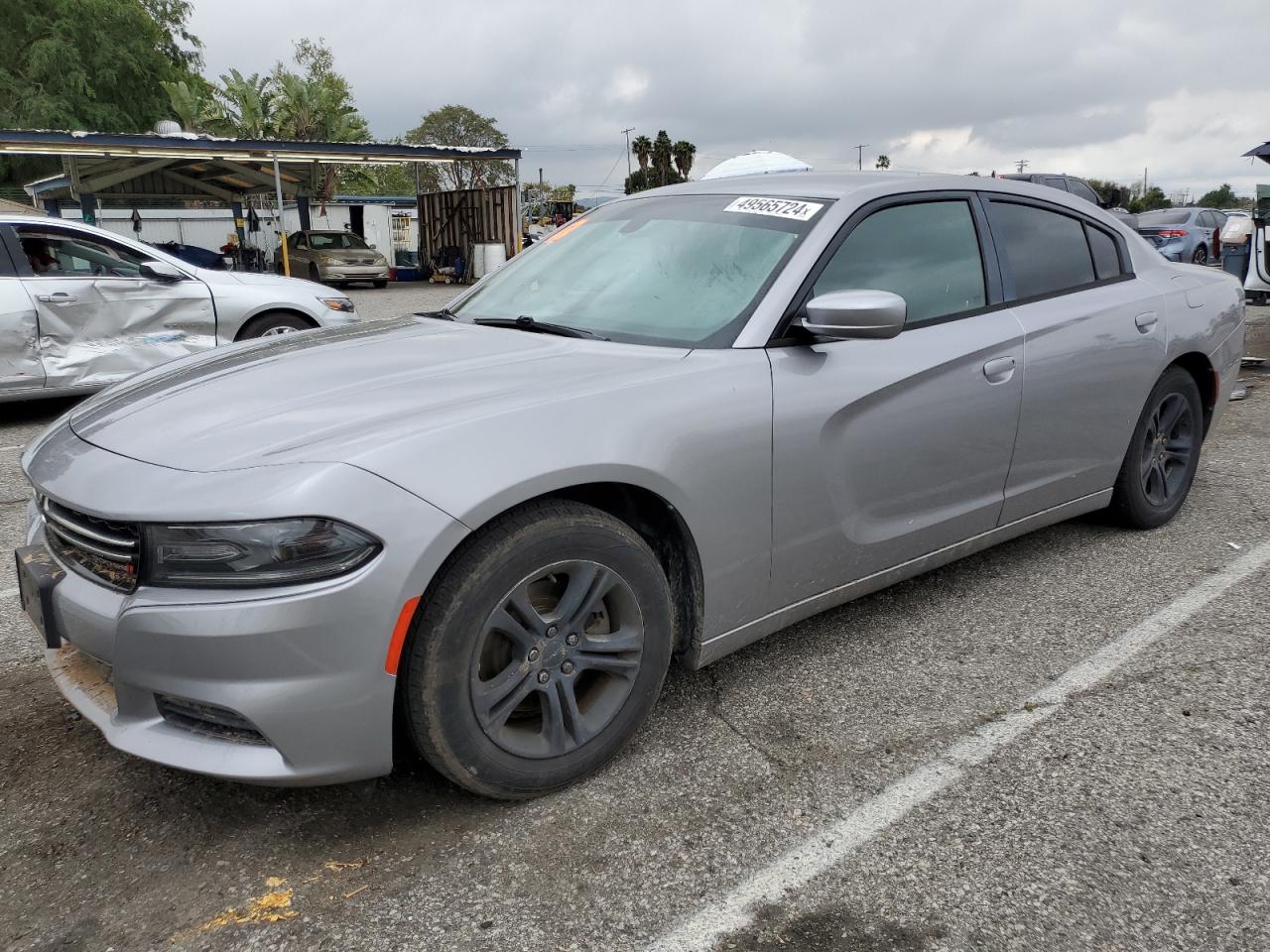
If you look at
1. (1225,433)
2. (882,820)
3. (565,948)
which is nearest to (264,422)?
(565,948)

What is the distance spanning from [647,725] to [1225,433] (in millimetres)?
5468

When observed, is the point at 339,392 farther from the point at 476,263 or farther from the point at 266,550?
the point at 476,263

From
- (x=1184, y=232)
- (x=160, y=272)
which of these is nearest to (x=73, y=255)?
(x=160, y=272)

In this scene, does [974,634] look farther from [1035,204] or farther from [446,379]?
[446,379]

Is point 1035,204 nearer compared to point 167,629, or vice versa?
point 167,629

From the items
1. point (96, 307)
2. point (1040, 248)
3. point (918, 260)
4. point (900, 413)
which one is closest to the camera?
point (900, 413)

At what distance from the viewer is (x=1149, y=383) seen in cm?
402

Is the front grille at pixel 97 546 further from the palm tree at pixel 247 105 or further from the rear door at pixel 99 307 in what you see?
the palm tree at pixel 247 105

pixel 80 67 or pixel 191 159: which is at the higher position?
pixel 80 67

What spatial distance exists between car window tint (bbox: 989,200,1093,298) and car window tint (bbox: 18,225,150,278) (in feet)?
20.7

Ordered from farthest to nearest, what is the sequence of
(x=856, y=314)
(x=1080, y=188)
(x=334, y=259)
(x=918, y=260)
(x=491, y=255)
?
(x=491, y=255)
(x=334, y=259)
(x=1080, y=188)
(x=918, y=260)
(x=856, y=314)

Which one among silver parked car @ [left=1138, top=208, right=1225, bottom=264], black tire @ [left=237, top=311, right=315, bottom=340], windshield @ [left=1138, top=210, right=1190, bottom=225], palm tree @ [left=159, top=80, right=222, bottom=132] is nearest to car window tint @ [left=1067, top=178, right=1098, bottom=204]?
silver parked car @ [left=1138, top=208, right=1225, bottom=264]

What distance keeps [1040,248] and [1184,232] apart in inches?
839

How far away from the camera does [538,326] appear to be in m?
3.08
